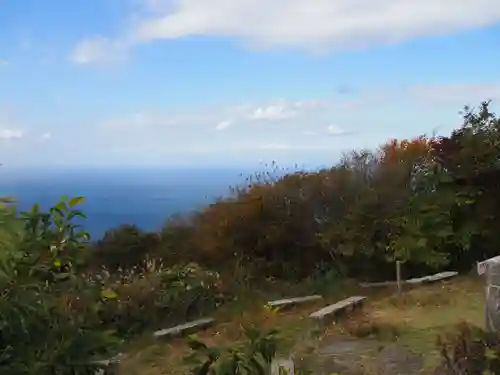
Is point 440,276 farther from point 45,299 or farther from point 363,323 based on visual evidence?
point 45,299

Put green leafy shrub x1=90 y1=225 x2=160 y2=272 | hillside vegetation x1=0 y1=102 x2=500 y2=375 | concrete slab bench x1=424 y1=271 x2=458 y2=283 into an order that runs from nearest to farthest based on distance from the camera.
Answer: concrete slab bench x1=424 y1=271 x2=458 y2=283 < hillside vegetation x1=0 y1=102 x2=500 y2=375 < green leafy shrub x1=90 y1=225 x2=160 y2=272

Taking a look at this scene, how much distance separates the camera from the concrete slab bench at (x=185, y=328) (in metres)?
7.17

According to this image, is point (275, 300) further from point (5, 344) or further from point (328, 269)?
point (5, 344)

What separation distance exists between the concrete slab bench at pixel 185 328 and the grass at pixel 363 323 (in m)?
0.12

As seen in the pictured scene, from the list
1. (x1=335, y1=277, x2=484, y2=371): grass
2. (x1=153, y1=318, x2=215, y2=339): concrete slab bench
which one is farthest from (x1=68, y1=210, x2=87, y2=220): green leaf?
(x1=153, y1=318, x2=215, y2=339): concrete slab bench

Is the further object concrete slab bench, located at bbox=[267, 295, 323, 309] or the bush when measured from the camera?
concrete slab bench, located at bbox=[267, 295, 323, 309]

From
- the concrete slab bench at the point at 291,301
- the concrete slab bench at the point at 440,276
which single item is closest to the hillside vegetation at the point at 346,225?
the concrete slab bench at the point at 440,276

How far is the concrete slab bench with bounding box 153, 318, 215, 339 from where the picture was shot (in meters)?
Answer: 7.17

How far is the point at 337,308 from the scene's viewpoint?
794cm

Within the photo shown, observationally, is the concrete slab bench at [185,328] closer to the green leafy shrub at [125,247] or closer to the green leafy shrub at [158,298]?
the green leafy shrub at [158,298]

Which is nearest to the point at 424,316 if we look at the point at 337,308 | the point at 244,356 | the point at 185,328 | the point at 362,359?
the point at 337,308

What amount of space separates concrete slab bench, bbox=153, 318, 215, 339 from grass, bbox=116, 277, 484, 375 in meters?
0.12

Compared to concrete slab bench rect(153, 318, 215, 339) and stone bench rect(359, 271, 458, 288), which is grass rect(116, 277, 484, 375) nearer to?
concrete slab bench rect(153, 318, 215, 339)

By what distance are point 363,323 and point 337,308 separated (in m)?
0.57
